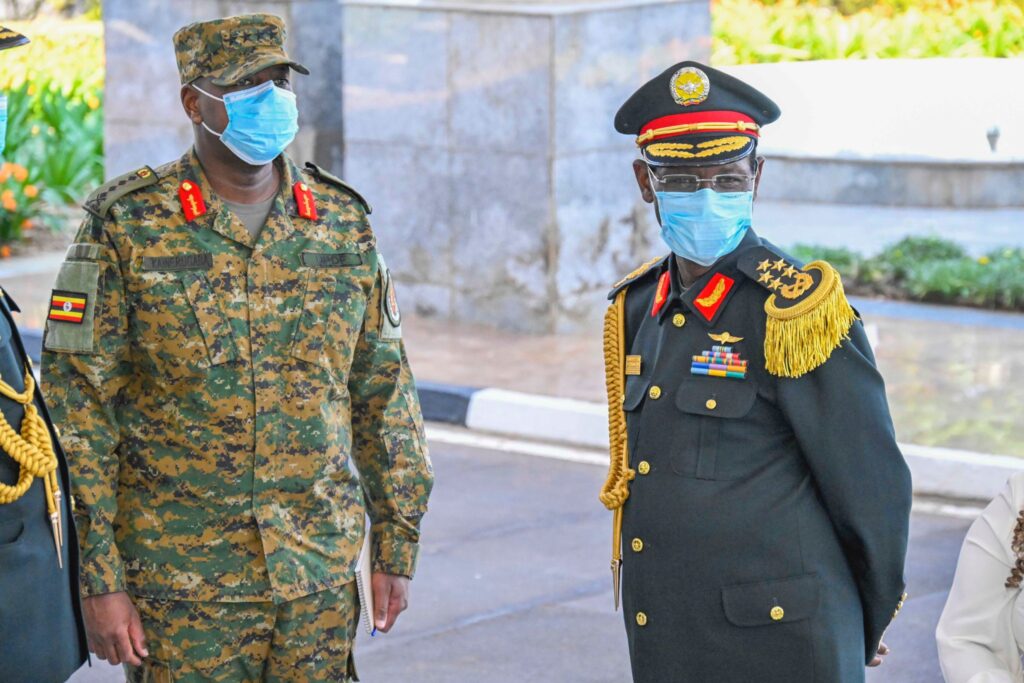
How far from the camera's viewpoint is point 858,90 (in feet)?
54.7

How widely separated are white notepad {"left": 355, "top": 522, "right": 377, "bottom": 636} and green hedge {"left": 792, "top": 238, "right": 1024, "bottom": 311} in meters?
7.76

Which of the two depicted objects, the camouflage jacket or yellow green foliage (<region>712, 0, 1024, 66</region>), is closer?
the camouflage jacket

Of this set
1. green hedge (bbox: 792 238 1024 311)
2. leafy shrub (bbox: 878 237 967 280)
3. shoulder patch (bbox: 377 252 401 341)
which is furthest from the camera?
leafy shrub (bbox: 878 237 967 280)

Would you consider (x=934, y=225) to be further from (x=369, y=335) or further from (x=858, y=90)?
(x=369, y=335)

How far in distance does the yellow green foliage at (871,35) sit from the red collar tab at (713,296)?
13277 mm

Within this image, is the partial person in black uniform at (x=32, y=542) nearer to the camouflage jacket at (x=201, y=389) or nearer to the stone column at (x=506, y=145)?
the camouflage jacket at (x=201, y=389)

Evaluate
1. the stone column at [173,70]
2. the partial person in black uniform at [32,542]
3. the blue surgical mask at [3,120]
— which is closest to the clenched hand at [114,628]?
the partial person in black uniform at [32,542]

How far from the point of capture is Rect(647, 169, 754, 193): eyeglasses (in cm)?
345

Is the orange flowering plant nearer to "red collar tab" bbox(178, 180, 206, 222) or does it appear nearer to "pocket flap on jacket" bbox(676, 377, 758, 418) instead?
"red collar tab" bbox(178, 180, 206, 222)

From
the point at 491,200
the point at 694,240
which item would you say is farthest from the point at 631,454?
the point at 491,200

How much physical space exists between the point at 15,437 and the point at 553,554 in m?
3.82

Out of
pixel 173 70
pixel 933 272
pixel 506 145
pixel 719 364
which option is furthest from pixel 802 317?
pixel 173 70

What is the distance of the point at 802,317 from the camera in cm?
326

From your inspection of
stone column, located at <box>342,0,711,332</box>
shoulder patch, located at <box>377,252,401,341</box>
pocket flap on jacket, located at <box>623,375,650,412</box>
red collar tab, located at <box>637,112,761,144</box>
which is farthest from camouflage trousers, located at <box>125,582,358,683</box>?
stone column, located at <box>342,0,711,332</box>
